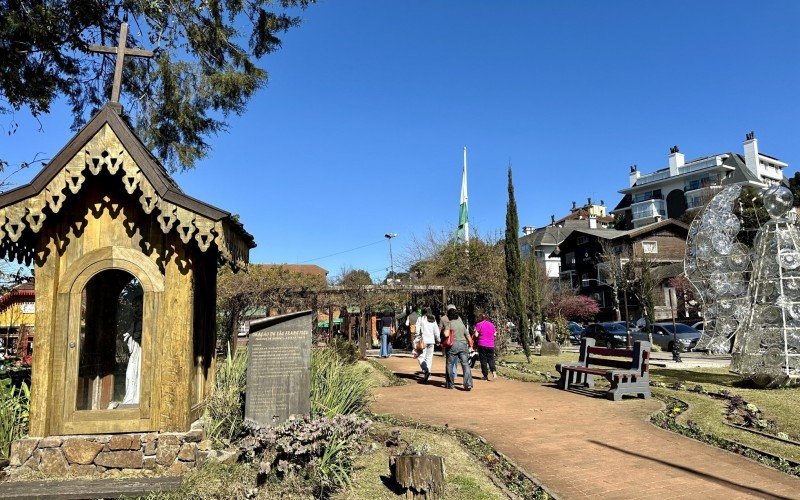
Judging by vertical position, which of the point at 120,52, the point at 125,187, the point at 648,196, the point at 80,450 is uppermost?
the point at 648,196

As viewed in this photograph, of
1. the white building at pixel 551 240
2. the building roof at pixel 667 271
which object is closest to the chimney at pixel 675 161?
the white building at pixel 551 240

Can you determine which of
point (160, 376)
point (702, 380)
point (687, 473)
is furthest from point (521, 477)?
point (702, 380)

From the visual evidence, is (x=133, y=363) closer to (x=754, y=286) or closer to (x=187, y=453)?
(x=187, y=453)

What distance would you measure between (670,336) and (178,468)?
26.3 meters

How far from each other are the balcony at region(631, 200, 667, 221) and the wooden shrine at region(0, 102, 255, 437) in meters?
65.7

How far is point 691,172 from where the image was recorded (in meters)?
60.9

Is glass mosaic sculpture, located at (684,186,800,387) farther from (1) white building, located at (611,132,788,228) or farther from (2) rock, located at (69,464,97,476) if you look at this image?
(1) white building, located at (611,132,788,228)

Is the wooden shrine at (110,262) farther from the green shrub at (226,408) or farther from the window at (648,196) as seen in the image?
the window at (648,196)

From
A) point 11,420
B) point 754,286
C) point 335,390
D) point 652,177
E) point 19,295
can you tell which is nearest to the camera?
point 11,420

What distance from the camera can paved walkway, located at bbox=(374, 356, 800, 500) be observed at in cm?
530

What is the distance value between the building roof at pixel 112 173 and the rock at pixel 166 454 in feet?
6.91

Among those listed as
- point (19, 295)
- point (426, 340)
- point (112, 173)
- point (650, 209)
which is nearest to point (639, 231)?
point (650, 209)

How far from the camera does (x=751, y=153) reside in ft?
209

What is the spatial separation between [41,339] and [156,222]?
5.49 ft
